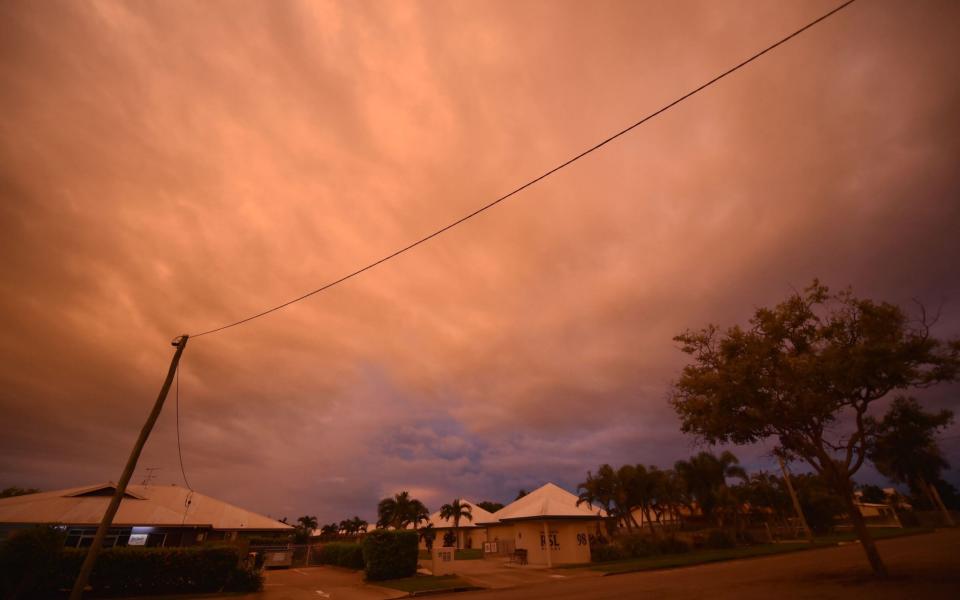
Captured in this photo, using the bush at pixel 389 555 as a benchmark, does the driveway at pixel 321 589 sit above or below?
below

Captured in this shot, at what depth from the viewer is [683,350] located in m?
21.6

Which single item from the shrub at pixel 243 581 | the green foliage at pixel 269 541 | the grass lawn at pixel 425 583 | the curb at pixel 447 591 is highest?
the green foliage at pixel 269 541

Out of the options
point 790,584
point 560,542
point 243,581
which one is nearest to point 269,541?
point 243,581

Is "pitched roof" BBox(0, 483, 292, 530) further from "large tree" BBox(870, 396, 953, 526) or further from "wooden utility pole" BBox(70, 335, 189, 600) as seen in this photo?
"large tree" BBox(870, 396, 953, 526)

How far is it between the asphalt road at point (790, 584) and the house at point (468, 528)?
39.6 metres

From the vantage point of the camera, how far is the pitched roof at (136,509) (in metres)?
29.1

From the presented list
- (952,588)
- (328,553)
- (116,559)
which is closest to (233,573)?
(116,559)

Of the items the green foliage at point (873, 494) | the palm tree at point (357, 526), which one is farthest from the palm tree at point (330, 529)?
the green foliage at point (873, 494)

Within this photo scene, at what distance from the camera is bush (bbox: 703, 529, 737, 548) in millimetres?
40781

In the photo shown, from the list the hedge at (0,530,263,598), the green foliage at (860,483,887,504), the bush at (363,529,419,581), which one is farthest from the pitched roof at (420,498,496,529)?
the green foliage at (860,483,887,504)

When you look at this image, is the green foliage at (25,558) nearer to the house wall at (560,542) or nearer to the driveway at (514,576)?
the driveway at (514,576)

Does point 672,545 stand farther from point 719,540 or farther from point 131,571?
point 131,571

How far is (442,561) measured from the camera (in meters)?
26.9

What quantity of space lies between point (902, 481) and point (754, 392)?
12.4 metres
